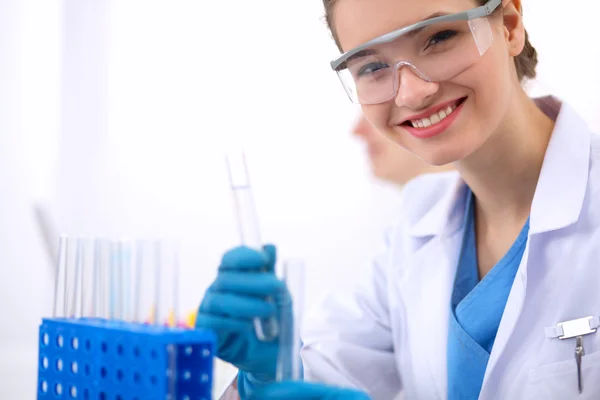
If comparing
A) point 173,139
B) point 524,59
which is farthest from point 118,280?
point 173,139

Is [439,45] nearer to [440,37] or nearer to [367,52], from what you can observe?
[440,37]

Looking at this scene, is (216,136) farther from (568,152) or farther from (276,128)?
(568,152)

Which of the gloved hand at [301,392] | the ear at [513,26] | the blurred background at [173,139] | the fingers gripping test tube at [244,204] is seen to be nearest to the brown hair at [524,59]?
the ear at [513,26]

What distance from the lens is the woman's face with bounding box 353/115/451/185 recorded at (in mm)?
2262

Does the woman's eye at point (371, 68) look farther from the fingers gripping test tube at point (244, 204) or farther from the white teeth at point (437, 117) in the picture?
the fingers gripping test tube at point (244, 204)

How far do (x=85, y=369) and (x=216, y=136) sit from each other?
85.9 inches

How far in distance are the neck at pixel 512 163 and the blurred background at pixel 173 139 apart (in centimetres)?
93

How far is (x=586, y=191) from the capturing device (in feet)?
4.41

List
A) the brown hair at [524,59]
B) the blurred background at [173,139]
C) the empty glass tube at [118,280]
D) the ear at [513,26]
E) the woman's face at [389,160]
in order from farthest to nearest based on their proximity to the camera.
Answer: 1. the blurred background at [173,139]
2. the woman's face at [389,160]
3. the brown hair at [524,59]
4. the ear at [513,26]
5. the empty glass tube at [118,280]

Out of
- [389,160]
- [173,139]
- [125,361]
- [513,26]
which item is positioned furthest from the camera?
[173,139]

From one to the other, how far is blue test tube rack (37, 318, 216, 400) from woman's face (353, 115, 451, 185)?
1.42 meters

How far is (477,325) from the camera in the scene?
1374 millimetres

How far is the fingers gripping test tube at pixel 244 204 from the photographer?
1.00 m

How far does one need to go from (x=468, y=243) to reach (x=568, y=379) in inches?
16.4
